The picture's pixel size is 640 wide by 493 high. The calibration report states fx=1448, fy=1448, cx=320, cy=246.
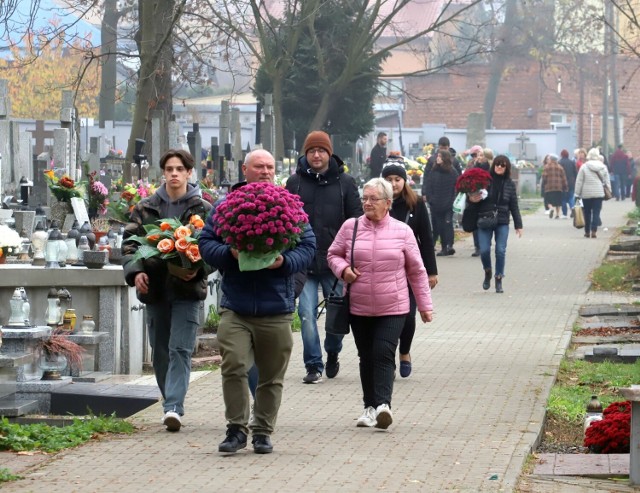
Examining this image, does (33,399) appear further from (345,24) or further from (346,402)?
(345,24)

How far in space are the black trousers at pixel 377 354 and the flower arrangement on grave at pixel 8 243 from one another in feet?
12.4

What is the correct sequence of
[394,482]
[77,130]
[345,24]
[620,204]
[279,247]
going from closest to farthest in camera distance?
[394,482]
[279,247]
[77,130]
[345,24]
[620,204]

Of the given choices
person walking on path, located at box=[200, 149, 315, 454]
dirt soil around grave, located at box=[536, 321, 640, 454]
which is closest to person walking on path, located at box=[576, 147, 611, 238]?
dirt soil around grave, located at box=[536, 321, 640, 454]

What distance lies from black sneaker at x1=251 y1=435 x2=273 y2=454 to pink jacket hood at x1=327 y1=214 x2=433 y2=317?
4.31ft

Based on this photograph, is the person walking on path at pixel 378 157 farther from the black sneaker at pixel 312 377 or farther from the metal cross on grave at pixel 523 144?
the metal cross on grave at pixel 523 144

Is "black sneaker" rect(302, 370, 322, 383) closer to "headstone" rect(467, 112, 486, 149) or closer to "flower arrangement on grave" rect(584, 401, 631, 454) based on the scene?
"flower arrangement on grave" rect(584, 401, 631, 454)

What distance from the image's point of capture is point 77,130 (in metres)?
22.1

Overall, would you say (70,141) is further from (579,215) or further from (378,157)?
Answer: (378,157)

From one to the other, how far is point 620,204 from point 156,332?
40.5 metres

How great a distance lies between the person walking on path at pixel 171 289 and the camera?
8.73 meters

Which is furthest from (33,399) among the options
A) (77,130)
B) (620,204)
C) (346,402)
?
(620,204)

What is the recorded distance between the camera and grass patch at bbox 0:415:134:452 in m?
8.35

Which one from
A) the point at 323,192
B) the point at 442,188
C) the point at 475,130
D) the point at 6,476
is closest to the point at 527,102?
the point at 475,130

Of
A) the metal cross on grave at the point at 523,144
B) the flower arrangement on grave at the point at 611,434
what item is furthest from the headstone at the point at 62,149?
the metal cross on grave at the point at 523,144
